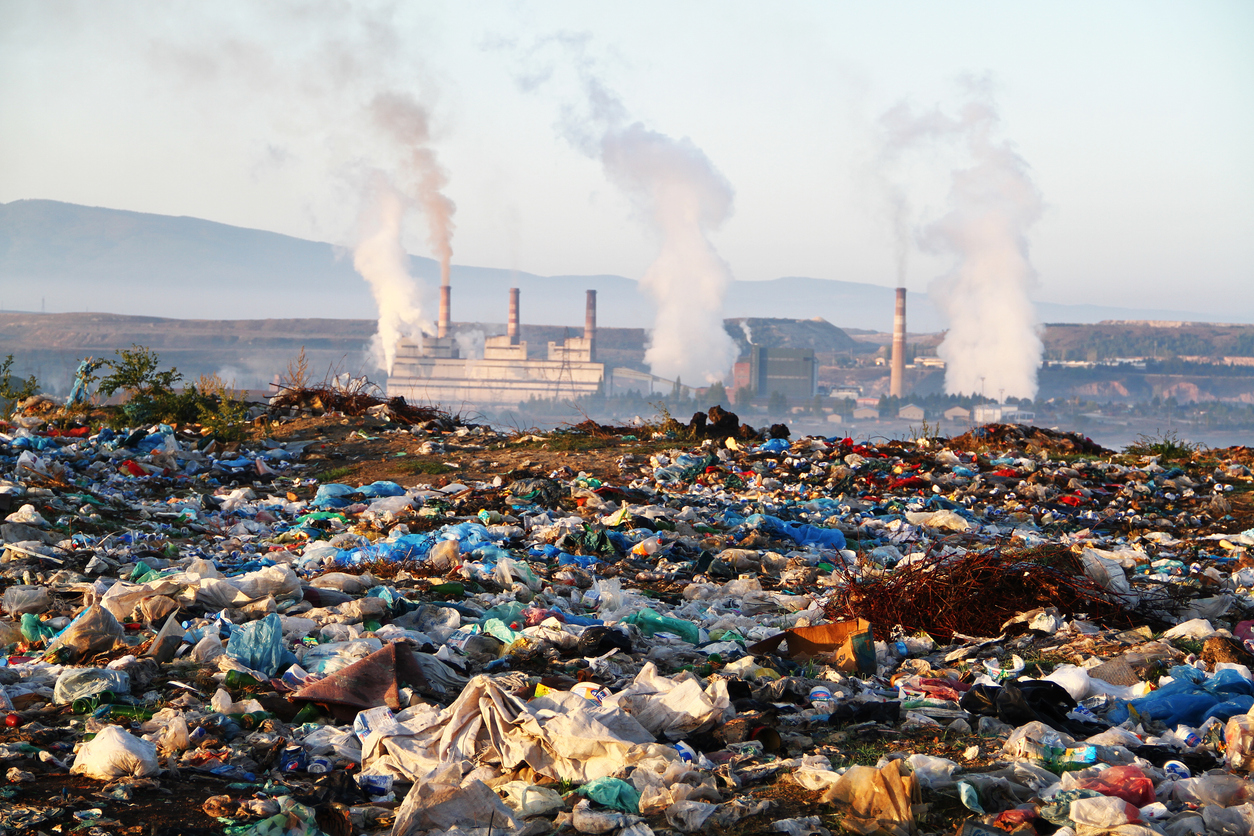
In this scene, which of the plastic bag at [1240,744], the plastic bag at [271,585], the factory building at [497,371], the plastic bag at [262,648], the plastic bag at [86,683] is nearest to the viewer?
the plastic bag at [1240,744]

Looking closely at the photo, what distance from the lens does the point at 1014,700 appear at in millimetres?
2936

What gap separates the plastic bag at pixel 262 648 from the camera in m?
3.29

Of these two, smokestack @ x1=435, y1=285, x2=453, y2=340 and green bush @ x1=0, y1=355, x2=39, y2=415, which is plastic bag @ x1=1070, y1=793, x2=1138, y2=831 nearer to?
green bush @ x1=0, y1=355, x2=39, y2=415

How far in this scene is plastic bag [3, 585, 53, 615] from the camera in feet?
12.7

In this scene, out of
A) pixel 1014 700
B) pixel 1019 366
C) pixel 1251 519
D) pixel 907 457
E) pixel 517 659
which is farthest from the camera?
pixel 1019 366

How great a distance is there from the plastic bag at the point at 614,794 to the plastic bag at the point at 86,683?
5.36 ft

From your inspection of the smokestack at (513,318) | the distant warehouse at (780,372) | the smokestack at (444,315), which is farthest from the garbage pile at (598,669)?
the distant warehouse at (780,372)

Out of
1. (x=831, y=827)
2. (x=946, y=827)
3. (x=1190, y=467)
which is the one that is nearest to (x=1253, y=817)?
(x=946, y=827)

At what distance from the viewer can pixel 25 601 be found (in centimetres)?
390

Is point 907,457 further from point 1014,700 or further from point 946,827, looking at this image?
point 946,827

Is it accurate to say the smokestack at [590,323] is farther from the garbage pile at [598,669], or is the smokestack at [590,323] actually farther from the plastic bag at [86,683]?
the plastic bag at [86,683]

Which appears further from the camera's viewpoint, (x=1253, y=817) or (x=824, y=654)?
(x=824, y=654)

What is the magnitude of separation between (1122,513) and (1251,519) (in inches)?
38.8

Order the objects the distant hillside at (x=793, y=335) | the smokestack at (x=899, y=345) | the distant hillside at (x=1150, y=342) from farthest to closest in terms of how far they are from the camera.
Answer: the distant hillside at (x=793, y=335), the distant hillside at (x=1150, y=342), the smokestack at (x=899, y=345)
